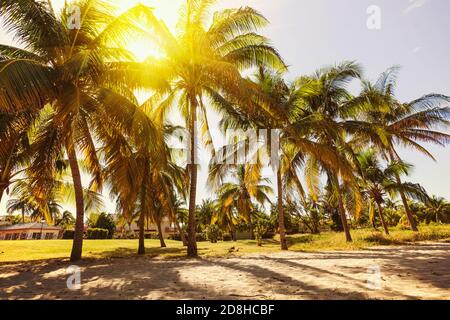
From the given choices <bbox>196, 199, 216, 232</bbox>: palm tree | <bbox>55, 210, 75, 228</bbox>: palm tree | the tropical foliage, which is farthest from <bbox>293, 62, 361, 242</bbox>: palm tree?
<bbox>55, 210, 75, 228</bbox>: palm tree

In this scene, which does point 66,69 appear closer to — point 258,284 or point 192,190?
point 192,190

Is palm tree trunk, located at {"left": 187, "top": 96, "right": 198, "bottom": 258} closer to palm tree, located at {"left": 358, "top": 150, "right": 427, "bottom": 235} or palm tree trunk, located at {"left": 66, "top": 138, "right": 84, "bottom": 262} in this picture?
palm tree trunk, located at {"left": 66, "top": 138, "right": 84, "bottom": 262}

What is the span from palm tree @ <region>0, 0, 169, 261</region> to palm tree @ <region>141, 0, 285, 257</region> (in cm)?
161

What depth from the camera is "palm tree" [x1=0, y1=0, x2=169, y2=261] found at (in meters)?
7.54

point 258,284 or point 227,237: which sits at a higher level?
point 227,237

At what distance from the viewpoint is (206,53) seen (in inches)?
436

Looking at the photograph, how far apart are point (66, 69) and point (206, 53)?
4.91 m

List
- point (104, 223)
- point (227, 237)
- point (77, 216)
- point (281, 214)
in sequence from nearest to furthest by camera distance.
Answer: point (77, 216) → point (281, 214) → point (227, 237) → point (104, 223)

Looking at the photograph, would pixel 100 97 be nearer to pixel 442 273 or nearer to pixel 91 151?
pixel 91 151

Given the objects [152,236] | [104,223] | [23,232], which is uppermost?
[104,223]

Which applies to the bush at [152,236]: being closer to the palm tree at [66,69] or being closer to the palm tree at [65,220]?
the palm tree at [65,220]

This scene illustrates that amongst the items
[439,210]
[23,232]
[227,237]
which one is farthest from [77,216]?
[439,210]

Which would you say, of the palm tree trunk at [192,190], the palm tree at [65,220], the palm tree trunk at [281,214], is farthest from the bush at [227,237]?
the palm tree at [65,220]
